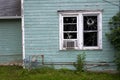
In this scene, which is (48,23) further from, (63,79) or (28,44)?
(63,79)

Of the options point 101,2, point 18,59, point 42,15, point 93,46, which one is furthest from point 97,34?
point 18,59

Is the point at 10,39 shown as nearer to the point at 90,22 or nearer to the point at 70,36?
the point at 70,36

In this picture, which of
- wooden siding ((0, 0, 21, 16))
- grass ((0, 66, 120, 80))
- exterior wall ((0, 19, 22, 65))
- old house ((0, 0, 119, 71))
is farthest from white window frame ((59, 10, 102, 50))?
wooden siding ((0, 0, 21, 16))

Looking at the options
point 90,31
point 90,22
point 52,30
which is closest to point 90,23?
point 90,22

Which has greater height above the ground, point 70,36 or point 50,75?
point 70,36

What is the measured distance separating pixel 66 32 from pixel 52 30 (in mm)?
622

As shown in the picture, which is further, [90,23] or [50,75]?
[90,23]

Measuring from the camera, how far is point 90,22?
14.0 metres

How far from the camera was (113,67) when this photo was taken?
13945 mm

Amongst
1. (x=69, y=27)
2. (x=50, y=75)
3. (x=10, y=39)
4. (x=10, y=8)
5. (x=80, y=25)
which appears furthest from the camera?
(x=10, y=8)

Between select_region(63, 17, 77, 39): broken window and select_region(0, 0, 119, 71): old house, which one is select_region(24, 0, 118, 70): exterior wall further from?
select_region(63, 17, 77, 39): broken window

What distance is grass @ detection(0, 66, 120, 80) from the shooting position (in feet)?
41.0

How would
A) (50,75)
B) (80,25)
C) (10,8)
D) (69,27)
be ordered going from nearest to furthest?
(50,75), (80,25), (69,27), (10,8)

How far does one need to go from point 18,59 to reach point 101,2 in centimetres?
553
